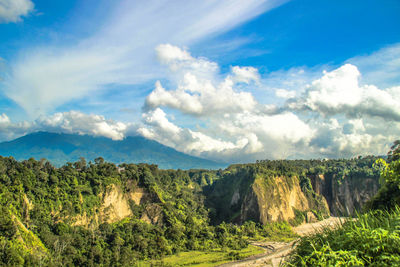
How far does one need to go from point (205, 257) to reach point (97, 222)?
27.2m

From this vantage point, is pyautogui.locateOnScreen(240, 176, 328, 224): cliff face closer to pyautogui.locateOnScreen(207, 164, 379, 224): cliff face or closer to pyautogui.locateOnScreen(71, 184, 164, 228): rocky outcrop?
pyautogui.locateOnScreen(207, 164, 379, 224): cliff face

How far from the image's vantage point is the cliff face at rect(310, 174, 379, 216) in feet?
325

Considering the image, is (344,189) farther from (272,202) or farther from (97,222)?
(97,222)

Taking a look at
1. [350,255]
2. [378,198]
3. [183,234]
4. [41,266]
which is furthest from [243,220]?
[350,255]

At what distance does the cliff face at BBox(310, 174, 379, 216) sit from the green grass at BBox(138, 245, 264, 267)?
52513 millimetres

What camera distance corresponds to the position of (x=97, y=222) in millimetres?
55750

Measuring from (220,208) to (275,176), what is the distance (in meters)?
26.7

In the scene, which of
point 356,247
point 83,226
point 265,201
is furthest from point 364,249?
point 265,201

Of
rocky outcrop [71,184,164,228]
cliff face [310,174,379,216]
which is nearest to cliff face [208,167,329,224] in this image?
cliff face [310,174,379,216]

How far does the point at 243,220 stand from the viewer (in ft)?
296

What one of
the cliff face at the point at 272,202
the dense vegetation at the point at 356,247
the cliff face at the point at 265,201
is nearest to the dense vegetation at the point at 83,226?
the cliff face at the point at 272,202

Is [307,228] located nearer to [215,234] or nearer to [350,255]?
[215,234]

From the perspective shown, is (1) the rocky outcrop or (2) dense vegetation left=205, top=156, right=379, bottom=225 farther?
(2) dense vegetation left=205, top=156, right=379, bottom=225

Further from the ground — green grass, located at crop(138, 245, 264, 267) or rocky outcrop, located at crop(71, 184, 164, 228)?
rocky outcrop, located at crop(71, 184, 164, 228)
